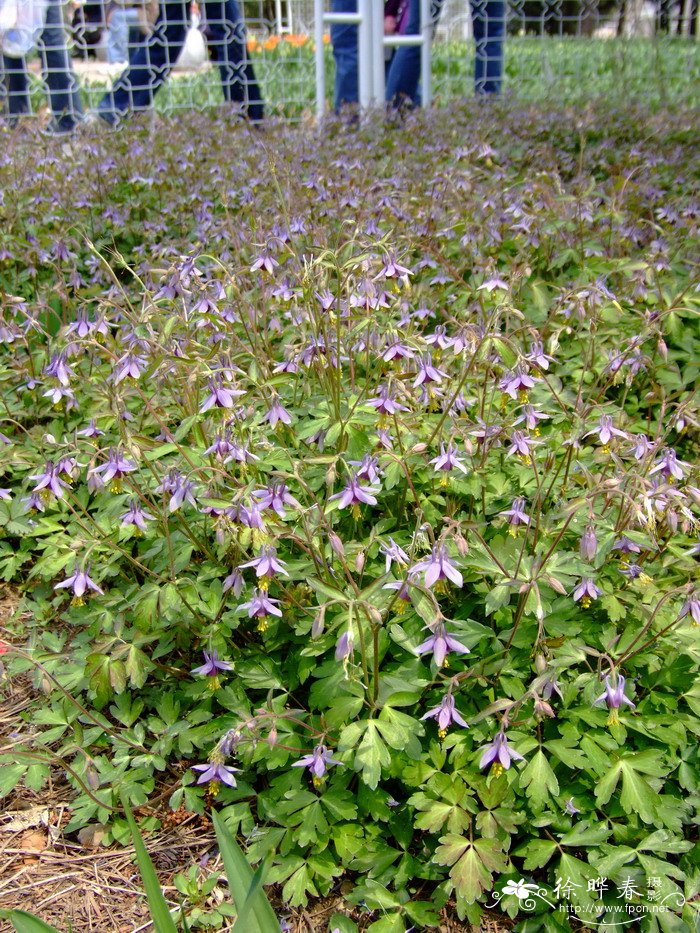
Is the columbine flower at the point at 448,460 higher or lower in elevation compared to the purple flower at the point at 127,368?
lower

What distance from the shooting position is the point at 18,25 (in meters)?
8.92

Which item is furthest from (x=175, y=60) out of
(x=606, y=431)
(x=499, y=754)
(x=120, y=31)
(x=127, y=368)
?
(x=499, y=754)

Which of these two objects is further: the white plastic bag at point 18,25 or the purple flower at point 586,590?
the white plastic bag at point 18,25

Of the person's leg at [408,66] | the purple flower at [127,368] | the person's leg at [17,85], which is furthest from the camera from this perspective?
the person's leg at [17,85]

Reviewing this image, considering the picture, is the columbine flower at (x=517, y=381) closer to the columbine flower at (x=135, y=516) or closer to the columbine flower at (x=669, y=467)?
the columbine flower at (x=669, y=467)

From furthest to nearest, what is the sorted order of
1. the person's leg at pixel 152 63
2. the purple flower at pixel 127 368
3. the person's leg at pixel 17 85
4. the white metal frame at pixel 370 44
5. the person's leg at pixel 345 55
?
the person's leg at pixel 17 85
the person's leg at pixel 152 63
the person's leg at pixel 345 55
the white metal frame at pixel 370 44
the purple flower at pixel 127 368

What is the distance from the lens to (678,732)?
220 cm

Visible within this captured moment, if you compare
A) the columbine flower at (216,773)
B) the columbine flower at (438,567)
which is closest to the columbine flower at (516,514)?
the columbine flower at (438,567)

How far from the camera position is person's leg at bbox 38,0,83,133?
873 centimetres

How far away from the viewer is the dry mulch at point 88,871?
2.24 m

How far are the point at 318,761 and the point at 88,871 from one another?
2.59 ft

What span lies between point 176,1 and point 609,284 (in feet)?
23.3

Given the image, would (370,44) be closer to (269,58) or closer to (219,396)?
(269,58)

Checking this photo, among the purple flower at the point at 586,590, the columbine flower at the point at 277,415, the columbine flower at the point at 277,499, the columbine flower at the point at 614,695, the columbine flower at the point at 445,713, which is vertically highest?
the columbine flower at the point at 277,415
